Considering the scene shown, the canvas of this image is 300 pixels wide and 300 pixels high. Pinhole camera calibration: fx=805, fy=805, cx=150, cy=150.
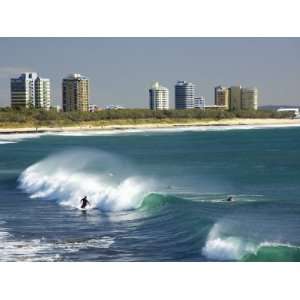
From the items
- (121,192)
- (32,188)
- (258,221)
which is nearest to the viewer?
(258,221)

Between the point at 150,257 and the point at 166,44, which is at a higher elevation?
the point at 166,44

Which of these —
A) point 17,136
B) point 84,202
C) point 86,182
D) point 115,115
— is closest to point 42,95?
point 115,115

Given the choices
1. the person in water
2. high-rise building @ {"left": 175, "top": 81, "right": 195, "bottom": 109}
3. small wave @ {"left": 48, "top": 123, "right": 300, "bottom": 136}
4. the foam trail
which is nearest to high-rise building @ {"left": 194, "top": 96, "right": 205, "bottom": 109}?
high-rise building @ {"left": 175, "top": 81, "right": 195, "bottom": 109}

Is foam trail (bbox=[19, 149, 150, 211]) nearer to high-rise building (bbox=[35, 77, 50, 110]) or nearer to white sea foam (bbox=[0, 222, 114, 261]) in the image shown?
high-rise building (bbox=[35, 77, 50, 110])

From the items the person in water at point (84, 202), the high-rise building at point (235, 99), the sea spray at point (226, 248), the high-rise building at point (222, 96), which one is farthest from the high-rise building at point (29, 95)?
the sea spray at point (226, 248)

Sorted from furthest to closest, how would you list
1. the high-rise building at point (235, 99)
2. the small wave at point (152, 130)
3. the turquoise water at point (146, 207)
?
the small wave at point (152, 130) → the high-rise building at point (235, 99) → the turquoise water at point (146, 207)

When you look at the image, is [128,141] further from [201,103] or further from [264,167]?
[201,103]

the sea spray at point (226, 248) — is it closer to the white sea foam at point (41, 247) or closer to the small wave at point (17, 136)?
the white sea foam at point (41, 247)
